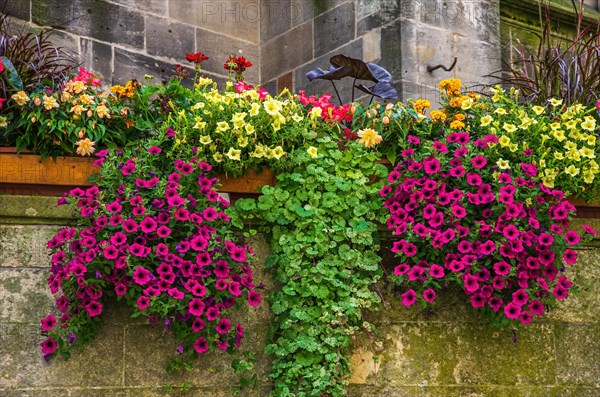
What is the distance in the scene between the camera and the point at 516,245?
11.1 ft

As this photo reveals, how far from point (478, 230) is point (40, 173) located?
1.67m

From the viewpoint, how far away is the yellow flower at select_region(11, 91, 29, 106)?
3402mm

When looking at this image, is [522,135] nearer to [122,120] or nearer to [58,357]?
[122,120]

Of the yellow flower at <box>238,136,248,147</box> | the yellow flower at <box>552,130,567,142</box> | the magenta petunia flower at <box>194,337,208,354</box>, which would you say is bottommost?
the magenta petunia flower at <box>194,337,208,354</box>

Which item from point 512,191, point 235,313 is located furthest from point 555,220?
point 235,313

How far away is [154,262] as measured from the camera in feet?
10.4

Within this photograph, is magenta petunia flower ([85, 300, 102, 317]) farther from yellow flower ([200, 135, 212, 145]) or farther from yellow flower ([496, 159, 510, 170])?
yellow flower ([496, 159, 510, 170])

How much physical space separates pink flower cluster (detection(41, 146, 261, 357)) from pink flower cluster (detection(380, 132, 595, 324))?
65 centimetres

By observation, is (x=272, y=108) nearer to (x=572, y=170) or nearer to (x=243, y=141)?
(x=243, y=141)

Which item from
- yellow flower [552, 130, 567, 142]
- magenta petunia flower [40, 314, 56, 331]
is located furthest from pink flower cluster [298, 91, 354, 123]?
magenta petunia flower [40, 314, 56, 331]

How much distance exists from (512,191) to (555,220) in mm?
286

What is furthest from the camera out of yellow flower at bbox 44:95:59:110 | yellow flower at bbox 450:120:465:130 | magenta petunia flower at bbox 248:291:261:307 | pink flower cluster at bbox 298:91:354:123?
pink flower cluster at bbox 298:91:354:123

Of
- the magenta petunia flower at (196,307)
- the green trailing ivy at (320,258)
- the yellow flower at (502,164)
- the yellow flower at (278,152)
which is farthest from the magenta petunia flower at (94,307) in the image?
the yellow flower at (502,164)

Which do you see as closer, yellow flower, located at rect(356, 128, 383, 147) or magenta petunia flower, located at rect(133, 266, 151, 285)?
magenta petunia flower, located at rect(133, 266, 151, 285)
